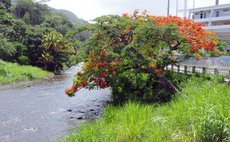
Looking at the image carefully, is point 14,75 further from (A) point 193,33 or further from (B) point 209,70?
(A) point 193,33

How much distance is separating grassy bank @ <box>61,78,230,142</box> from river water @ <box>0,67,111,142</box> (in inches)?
135

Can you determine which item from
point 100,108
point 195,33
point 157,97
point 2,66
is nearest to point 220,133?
point 157,97

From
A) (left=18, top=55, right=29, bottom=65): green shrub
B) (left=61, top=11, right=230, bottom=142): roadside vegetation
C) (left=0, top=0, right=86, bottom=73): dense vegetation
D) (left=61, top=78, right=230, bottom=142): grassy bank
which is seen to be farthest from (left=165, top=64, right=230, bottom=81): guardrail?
(left=18, top=55, right=29, bottom=65): green shrub

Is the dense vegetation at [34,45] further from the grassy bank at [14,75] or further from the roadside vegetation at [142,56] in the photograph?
the roadside vegetation at [142,56]

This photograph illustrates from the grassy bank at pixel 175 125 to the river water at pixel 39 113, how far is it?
3.43 metres

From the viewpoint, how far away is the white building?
47222 millimetres

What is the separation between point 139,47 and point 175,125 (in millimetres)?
8094

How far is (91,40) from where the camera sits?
14.9m

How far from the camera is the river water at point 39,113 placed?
468 inches

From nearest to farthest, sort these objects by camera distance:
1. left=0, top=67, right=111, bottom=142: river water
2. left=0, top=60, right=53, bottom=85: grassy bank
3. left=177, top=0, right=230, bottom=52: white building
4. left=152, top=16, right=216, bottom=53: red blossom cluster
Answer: left=0, top=67, right=111, bottom=142: river water
left=152, top=16, right=216, bottom=53: red blossom cluster
left=0, top=60, right=53, bottom=85: grassy bank
left=177, top=0, right=230, bottom=52: white building

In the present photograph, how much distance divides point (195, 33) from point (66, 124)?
786cm

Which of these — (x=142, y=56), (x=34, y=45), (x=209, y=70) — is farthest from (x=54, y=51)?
(x=142, y=56)

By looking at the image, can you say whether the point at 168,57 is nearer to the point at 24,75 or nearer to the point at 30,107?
the point at 30,107

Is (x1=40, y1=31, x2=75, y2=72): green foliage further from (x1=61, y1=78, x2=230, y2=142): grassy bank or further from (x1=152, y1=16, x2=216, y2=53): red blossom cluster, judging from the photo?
(x1=61, y1=78, x2=230, y2=142): grassy bank
